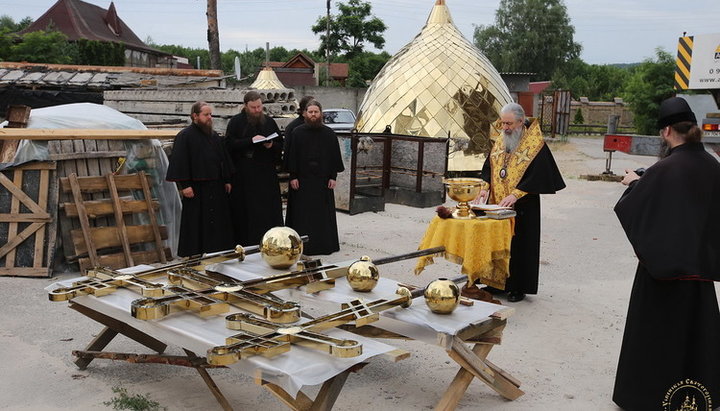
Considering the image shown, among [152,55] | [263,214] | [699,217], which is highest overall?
[152,55]

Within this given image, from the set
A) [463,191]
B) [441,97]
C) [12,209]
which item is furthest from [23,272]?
[441,97]

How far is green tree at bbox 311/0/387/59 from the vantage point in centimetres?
5372

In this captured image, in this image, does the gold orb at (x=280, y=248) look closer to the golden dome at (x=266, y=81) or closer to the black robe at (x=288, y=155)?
the black robe at (x=288, y=155)

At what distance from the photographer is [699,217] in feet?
12.6

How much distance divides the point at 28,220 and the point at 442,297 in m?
4.98

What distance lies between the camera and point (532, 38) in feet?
187

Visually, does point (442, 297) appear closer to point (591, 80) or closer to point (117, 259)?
point (117, 259)

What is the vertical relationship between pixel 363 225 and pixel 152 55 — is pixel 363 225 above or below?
below

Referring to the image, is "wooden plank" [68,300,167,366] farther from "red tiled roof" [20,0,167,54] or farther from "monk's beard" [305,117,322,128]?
"red tiled roof" [20,0,167,54]

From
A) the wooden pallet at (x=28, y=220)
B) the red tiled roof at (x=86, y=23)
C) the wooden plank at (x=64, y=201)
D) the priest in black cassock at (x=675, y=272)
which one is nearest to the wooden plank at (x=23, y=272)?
the wooden pallet at (x=28, y=220)

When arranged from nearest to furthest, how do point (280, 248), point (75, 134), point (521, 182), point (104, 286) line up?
1. point (104, 286)
2. point (280, 248)
3. point (521, 182)
4. point (75, 134)

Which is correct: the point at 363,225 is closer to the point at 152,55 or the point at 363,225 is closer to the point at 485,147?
the point at 485,147

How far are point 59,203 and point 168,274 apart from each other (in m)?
3.44

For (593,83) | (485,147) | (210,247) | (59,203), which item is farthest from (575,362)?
(593,83)
